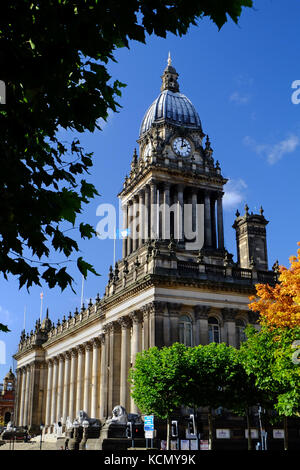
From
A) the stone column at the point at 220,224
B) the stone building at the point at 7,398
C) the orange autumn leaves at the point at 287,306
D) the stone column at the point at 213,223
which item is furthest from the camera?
the stone building at the point at 7,398

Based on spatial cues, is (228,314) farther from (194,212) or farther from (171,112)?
(171,112)

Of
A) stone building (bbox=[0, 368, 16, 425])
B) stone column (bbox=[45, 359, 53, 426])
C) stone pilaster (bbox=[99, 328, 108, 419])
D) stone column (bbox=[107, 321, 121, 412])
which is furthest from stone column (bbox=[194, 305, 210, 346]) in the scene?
stone building (bbox=[0, 368, 16, 425])

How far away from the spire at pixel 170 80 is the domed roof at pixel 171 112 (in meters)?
1.71

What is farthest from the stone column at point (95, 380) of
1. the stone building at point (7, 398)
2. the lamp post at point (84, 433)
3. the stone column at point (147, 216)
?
the stone building at point (7, 398)

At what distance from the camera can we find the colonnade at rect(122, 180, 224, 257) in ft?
212

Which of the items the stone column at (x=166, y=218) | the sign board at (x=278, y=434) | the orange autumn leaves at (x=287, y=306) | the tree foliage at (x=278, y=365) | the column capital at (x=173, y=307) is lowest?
the sign board at (x=278, y=434)

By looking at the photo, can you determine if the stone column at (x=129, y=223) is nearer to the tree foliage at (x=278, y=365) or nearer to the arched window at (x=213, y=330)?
the arched window at (x=213, y=330)

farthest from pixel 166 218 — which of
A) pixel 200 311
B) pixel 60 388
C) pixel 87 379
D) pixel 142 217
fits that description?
pixel 60 388

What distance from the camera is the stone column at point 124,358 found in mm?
53219

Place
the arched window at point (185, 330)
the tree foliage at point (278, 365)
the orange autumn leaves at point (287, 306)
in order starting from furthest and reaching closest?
the arched window at point (185, 330) < the orange autumn leaves at point (287, 306) < the tree foliage at point (278, 365)

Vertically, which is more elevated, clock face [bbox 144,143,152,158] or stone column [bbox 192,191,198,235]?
clock face [bbox 144,143,152,158]

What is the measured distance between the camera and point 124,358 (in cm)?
5406

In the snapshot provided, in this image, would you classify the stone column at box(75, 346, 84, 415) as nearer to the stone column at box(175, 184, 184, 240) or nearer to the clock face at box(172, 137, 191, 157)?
the stone column at box(175, 184, 184, 240)

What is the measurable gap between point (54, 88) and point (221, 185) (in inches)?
2481
